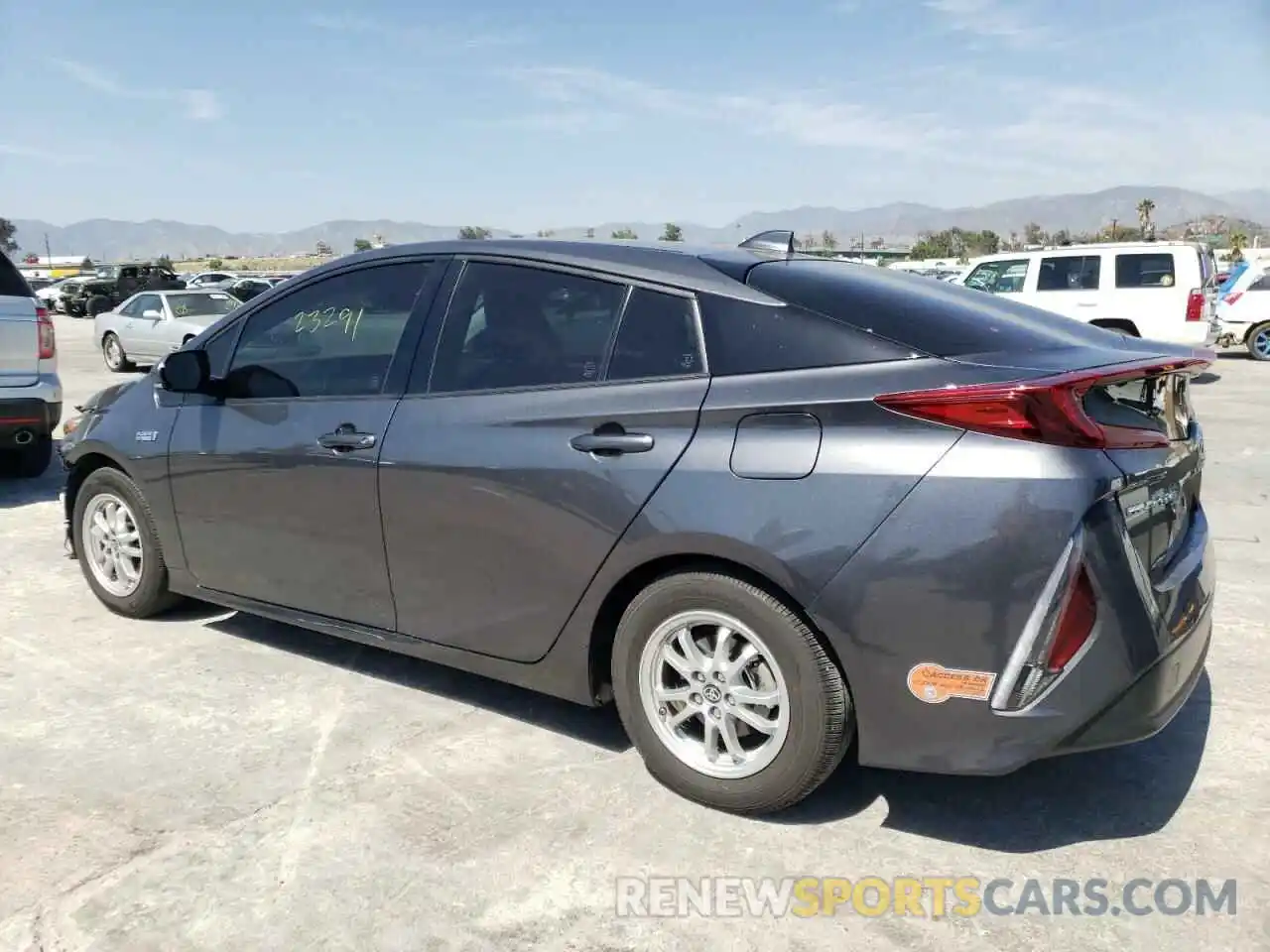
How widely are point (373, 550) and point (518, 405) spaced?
79cm

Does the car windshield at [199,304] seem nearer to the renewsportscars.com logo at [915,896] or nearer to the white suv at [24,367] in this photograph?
the white suv at [24,367]

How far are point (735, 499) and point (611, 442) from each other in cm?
45

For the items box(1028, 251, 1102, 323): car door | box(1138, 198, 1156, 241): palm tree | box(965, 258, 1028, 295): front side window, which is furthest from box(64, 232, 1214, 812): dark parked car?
box(1138, 198, 1156, 241): palm tree

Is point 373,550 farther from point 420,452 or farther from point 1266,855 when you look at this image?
point 1266,855

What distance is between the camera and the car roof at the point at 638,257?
3082mm

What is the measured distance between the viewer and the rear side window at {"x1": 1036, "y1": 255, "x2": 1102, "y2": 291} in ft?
46.5

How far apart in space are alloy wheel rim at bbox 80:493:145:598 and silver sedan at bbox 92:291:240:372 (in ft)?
44.6

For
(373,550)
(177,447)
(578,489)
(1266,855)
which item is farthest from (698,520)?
(177,447)

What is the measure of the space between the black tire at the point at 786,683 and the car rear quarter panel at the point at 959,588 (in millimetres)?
85

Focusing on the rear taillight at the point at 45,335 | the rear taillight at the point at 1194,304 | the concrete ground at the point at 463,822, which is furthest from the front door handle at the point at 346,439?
the rear taillight at the point at 1194,304

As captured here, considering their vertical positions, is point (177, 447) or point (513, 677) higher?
point (177, 447)

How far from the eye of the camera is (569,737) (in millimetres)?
3500

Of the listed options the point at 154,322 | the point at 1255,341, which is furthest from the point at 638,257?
the point at 1255,341

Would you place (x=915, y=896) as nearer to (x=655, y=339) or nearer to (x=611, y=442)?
(x=611, y=442)
